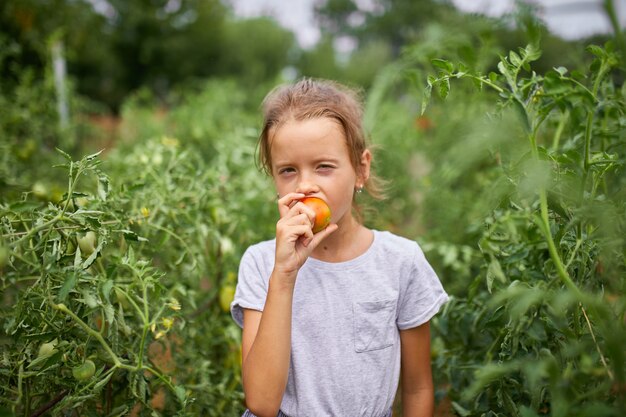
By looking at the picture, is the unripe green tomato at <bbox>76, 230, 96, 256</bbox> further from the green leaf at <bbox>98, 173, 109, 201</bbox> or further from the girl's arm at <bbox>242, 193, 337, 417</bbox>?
the girl's arm at <bbox>242, 193, 337, 417</bbox>

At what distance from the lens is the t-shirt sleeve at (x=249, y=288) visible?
1.16 meters

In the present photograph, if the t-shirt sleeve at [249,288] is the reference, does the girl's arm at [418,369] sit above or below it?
below

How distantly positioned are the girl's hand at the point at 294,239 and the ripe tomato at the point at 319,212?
0.04 ft

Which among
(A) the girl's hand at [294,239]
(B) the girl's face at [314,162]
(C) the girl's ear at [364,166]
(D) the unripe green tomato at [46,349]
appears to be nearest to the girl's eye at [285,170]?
(B) the girl's face at [314,162]

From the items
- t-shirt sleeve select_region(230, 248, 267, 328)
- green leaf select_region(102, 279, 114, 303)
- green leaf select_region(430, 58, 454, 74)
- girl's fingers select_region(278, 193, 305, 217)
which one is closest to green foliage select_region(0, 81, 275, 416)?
green leaf select_region(102, 279, 114, 303)

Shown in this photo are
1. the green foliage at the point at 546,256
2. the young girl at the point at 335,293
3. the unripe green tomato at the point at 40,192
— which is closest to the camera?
the green foliage at the point at 546,256

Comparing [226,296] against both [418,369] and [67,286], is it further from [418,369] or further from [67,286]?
[67,286]

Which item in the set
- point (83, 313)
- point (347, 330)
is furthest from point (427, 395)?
point (83, 313)

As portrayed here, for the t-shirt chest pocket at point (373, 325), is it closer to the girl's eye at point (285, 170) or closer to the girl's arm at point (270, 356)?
the girl's arm at point (270, 356)

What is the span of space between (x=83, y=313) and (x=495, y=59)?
132 inches

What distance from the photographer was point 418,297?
121 centimetres

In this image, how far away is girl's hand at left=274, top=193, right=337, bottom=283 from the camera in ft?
3.37

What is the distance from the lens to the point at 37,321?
998mm

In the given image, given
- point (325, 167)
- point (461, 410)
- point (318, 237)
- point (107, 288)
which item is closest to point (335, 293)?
point (318, 237)
